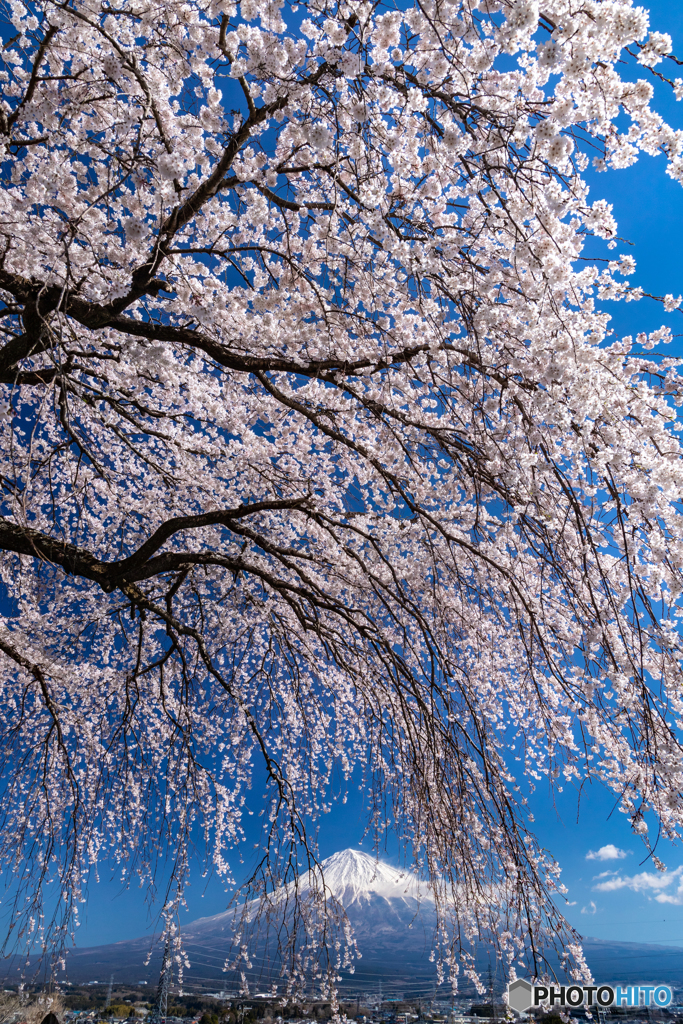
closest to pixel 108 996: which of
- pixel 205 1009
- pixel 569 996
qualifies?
pixel 205 1009

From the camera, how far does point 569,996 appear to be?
3.13m

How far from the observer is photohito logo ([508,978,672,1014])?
7.46 ft

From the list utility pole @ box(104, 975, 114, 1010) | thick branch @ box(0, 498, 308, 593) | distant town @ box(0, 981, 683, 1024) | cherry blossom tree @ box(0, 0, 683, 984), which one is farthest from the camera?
utility pole @ box(104, 975, 114, 1010)

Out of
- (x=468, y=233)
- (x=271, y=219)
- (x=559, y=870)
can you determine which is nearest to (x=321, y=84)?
(x=468, y=233)

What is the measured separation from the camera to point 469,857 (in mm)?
2852

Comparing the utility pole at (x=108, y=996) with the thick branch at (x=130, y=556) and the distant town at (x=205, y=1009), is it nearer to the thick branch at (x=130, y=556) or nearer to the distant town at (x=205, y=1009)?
the distant town at (x=205, y=1009)

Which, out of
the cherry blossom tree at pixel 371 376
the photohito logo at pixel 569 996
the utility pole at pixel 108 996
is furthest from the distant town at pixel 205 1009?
the cherry blossom tree at pixel 371 376

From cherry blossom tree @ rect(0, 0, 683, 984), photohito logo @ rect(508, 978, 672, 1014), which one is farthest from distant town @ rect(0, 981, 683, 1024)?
cherry blossom tree @ rect(0, 0, 683, 984)

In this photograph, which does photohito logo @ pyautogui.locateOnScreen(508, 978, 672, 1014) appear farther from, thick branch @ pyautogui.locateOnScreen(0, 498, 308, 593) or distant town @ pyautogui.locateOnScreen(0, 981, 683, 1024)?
thick branch @ pyautogui.locateOnScreen(0, 498, 308, 593)

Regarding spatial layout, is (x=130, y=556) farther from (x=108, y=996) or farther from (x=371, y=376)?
(x=108, y=996)

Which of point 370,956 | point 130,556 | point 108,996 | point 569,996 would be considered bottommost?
point 370,956

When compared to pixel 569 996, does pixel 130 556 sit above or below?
above

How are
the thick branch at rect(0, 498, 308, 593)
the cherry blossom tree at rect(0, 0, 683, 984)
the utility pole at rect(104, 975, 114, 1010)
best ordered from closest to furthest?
the cherry blossom tree at rect(0, 0, 683, 984) → the thick branch at rect(0, 498, 308, 593) → the utility pole at rect(104, 975, 114, 1010)

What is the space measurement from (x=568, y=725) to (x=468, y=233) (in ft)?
12.6
